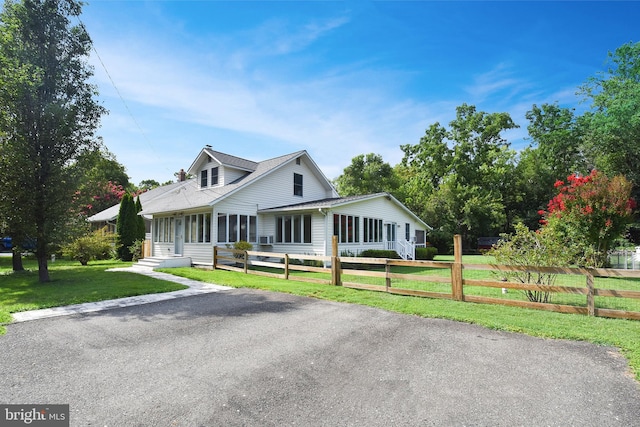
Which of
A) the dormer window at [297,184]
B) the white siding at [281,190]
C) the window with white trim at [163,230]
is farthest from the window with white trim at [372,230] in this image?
the window with white trim at [163,230]

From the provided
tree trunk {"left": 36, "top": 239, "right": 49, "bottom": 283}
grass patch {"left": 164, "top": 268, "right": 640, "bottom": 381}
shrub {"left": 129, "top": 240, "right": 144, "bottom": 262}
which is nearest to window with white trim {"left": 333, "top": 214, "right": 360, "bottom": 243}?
grass patch {"left": 164, "top": 268, "right": 640, "bottom": 381}

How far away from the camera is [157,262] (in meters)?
15.5

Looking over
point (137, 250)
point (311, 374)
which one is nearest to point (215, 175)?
point (137, 250)

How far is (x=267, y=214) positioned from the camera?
57.9 feet

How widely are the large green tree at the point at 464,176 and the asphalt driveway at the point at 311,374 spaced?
90.0 ft

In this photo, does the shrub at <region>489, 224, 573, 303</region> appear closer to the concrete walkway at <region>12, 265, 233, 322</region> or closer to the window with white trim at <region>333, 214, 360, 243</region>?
the concrete walkway at <region>12, 265, 233, 322</region>

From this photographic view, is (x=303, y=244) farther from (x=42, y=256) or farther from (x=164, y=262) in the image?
(x=42, y=256)

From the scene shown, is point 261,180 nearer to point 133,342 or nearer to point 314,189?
point 314,189

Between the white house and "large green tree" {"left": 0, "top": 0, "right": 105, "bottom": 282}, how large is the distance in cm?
555

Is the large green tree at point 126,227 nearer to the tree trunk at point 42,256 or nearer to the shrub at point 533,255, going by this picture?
the tree trunk at point 42,256

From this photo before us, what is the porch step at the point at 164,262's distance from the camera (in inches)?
606

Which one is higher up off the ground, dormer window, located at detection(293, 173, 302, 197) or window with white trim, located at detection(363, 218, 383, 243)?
dormer window, located at detection(293, 173, 302, 197)

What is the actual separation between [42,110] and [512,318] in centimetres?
1455

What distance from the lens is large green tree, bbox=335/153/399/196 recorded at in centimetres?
3338
